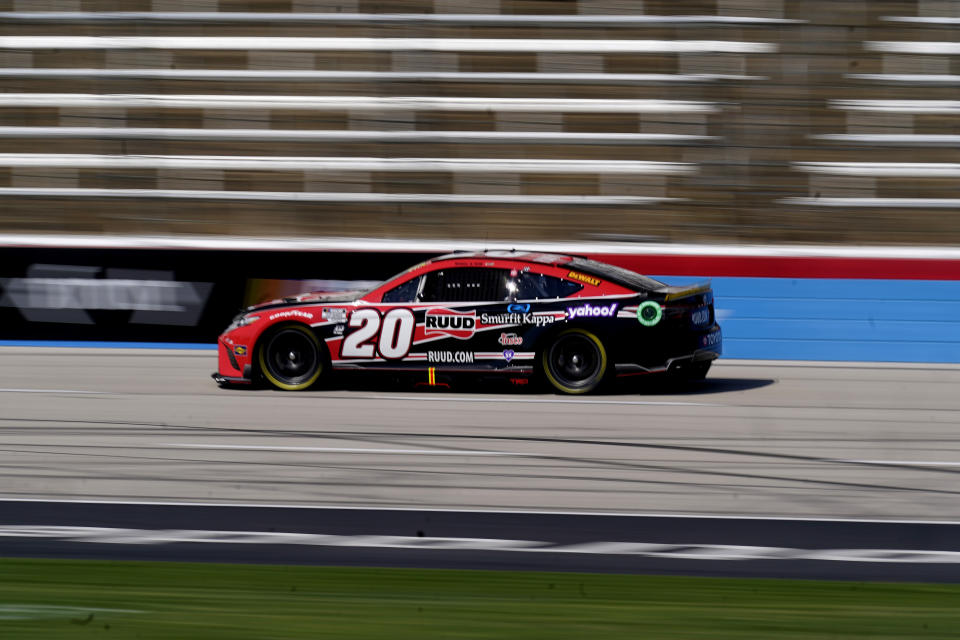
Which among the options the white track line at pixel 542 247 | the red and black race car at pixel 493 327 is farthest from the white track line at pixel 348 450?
the white track line at pixel 542 247

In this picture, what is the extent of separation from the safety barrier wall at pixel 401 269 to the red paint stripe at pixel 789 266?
1 cm

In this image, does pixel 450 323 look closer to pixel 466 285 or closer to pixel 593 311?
pixel 466 285

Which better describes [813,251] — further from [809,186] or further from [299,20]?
[299,20]

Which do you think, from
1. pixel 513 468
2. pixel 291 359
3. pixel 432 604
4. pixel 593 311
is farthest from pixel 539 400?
pixel 432 604

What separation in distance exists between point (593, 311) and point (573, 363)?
524 mm

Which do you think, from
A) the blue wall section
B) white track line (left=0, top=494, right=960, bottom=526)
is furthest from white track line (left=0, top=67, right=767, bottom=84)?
white track line (left=0, top=494, right=960, bottom=526)

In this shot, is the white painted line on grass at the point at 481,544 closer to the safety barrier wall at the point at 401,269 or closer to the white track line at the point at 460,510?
the white track line at the point at 460,510

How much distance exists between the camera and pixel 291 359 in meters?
11.1

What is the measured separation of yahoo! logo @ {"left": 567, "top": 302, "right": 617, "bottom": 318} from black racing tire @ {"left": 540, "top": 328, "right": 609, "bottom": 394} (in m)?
0.17

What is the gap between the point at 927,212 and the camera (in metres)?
16.0

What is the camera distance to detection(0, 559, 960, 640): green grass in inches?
170

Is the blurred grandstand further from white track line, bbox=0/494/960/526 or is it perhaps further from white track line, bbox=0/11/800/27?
white track line, bbox=0/494/960/526

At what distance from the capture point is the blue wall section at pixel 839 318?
13.5m

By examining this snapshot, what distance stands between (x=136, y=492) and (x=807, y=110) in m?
11.9
